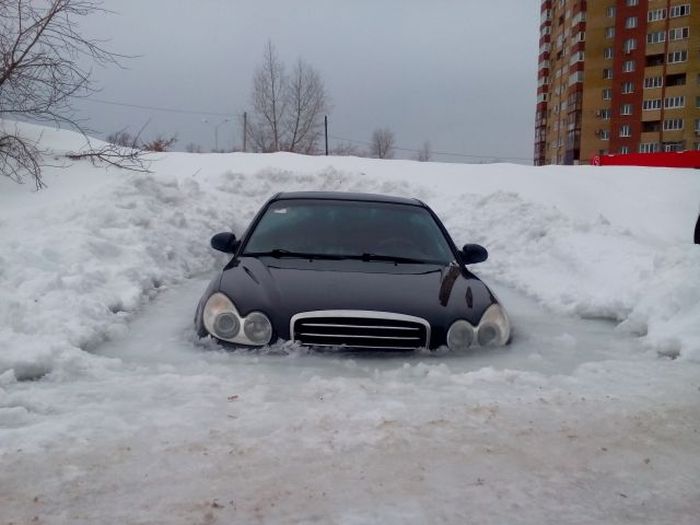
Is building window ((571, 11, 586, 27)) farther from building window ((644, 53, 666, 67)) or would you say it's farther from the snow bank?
the snow bank

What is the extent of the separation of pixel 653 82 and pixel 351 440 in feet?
231

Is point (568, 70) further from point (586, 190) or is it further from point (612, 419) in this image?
point (612, 419)

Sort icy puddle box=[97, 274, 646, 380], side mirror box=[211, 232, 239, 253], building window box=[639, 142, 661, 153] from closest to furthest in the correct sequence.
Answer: icy puddle box=[97, 274, 646, 380] → side mirror box=[211, 232, 239, 253] → building window box=[639, 142, 661, 153]

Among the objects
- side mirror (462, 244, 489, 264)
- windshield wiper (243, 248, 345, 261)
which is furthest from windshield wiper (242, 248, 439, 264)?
side mirror (462, 244, 489, 264)

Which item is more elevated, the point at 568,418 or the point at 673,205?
the point at 673,205

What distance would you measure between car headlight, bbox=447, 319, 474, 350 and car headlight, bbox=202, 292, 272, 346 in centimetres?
118

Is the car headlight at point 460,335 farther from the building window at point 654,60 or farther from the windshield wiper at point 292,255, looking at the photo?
the building window at point 654,60

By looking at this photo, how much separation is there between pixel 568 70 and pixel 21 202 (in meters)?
72.4

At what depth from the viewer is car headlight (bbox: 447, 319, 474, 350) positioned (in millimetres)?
4102

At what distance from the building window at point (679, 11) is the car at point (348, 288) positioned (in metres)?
67.5

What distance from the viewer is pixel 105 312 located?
191 inches

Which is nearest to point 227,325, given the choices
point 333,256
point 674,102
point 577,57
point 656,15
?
point 333,256

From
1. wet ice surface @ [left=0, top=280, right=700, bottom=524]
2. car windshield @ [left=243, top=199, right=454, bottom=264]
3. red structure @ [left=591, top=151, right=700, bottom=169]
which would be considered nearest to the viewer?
wet ice surface @ [left=0, top=280, right=700, bottom=524]

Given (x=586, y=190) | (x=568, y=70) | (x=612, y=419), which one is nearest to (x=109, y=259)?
(x=612, y=419)
